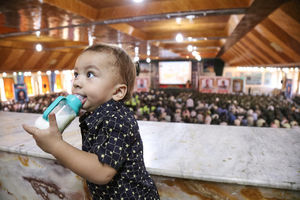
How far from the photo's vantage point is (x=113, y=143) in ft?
2.59

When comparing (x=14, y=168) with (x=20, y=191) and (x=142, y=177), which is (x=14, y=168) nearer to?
(x=20, y=191)

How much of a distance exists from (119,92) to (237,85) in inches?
478

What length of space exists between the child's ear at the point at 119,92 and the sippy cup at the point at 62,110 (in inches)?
6.8

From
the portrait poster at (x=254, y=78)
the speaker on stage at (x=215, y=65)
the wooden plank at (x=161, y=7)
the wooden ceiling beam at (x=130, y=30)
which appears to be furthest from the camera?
the speaker on stage at (x=215, y=65)

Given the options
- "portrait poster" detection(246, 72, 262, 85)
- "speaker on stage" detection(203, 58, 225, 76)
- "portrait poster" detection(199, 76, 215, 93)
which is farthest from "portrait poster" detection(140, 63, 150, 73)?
"portrait poster" detection(199, 76, 215, 93)

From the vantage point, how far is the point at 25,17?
4465 millimetres

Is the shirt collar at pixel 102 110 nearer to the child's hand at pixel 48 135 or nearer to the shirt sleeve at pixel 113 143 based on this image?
the shirt sleeve at pixel 113 143

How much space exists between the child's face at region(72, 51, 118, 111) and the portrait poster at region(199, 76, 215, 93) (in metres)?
11.3

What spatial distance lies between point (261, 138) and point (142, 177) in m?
1.08

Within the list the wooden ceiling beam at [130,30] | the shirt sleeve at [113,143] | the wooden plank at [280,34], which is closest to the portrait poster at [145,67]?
the wooden ceiling beam at [130,30]

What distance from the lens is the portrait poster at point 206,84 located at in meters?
11.6

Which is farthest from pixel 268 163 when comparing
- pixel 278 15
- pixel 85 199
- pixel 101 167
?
pixel 278 15

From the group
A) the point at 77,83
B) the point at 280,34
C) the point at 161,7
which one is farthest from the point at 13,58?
the point at 77,83

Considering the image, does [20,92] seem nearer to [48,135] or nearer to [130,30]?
[130,30]
